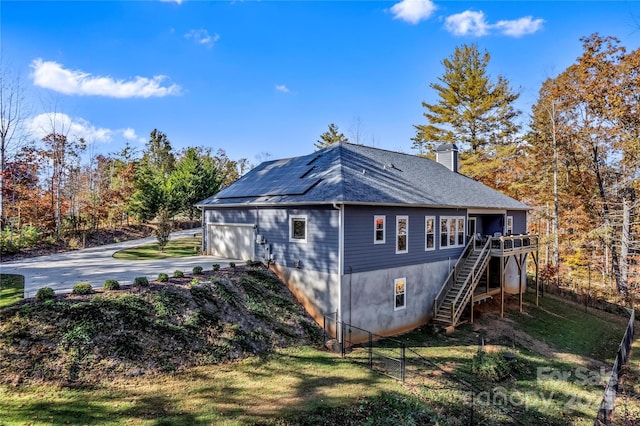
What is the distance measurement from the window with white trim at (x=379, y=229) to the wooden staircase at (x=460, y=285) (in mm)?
4542

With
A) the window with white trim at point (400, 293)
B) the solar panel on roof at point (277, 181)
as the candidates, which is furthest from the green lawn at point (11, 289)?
the window with white trim at point (400, 293)

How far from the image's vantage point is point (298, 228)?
1399 cm

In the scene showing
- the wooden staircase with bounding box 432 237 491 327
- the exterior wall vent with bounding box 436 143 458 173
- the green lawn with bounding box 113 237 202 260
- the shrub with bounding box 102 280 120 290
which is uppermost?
the exterior wall vent with bounding box 436 143 458 173

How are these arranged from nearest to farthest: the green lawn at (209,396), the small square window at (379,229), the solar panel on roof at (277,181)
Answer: the green lawn at (209,396) < the small square window at (379,229) < the solar panel on roof at (277,181)

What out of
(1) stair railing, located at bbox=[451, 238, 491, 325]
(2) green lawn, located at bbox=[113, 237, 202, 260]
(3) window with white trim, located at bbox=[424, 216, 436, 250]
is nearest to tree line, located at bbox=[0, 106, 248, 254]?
(2) green lawn, located at bbox=[113, 237, 202, 260]

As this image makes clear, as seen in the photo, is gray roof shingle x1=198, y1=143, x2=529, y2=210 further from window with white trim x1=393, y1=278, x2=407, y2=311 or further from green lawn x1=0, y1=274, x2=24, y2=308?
green lawn x1=0, y1=274, x2=24, y2=308

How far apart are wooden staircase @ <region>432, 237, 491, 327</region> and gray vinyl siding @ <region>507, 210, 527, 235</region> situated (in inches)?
225

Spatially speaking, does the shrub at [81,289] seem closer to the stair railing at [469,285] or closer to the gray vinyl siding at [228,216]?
the gray vinyl siding at [228,216]

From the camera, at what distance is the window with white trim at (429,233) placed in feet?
51.3

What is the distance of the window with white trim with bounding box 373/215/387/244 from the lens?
13500 mm

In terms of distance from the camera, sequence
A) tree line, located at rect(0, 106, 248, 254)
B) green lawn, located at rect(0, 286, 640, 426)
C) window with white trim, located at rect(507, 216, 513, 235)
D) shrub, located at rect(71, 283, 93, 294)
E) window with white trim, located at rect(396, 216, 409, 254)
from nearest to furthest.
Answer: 1. green lawn, located at rect(0, 286, 640, 426)
2. shrub, located at rect(71, 283, 93, 294)
3. window with white trim, located at rect(396, 216, 409, 254)
4. window with white trim, located at rect(507, 216, 513, 235)
5. tree line, located at rect(0, 106, 248, 254)

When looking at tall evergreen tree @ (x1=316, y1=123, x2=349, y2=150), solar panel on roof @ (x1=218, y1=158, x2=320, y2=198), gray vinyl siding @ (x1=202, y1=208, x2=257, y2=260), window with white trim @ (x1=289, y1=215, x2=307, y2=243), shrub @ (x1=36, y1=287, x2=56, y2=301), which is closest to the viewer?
shrub @ (x1=36, y1=287, x2=56, y2=301)

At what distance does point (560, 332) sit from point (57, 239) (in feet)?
92.6

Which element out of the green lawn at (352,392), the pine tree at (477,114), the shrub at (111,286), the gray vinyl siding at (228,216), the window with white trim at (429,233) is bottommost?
the green lawn at (352,392)
